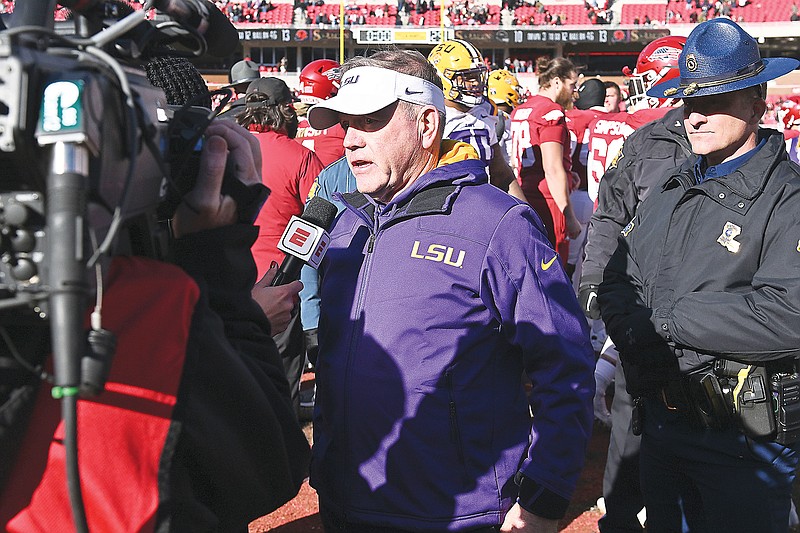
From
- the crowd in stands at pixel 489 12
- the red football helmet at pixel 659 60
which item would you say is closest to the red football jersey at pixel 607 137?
the red football helmet at pixel 659 60

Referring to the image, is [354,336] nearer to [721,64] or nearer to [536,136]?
[721,64]

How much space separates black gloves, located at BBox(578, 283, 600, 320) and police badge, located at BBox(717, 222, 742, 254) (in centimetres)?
91

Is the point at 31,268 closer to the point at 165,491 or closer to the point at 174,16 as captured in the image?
the point at 165,491

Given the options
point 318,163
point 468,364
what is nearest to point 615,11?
point 318,163

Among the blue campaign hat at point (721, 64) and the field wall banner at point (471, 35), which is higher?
the field wall banner at point (471, 35)

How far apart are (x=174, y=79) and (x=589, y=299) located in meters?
2.21

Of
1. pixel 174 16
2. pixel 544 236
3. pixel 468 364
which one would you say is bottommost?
pixel 468 364

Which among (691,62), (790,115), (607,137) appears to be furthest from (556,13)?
(691,62)

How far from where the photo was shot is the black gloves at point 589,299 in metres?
3.56

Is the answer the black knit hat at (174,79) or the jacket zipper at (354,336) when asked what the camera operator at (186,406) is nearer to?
the black knit hat at (174,79)

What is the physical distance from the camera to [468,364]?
2.14 m

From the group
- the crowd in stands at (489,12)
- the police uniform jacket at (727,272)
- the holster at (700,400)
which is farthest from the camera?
the crowd in stands at (489,12)

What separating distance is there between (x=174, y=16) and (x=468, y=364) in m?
1.15

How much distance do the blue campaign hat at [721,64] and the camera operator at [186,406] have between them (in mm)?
1804
